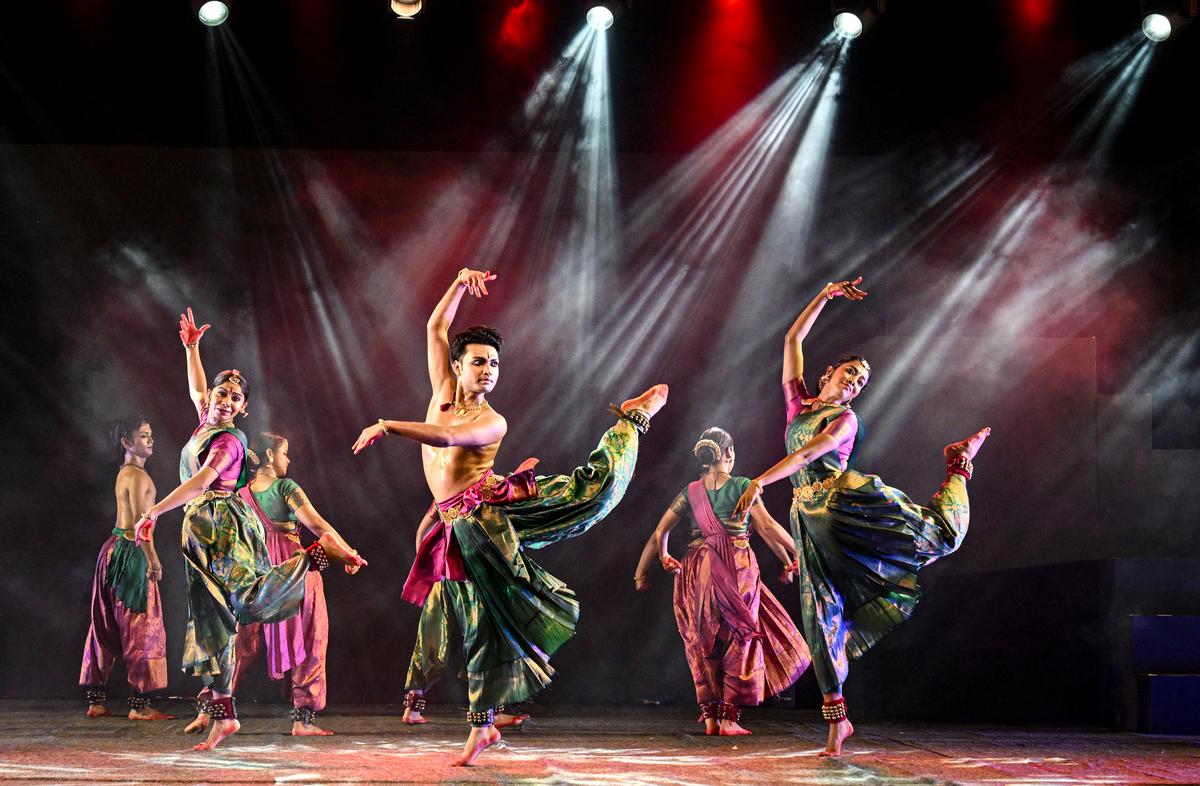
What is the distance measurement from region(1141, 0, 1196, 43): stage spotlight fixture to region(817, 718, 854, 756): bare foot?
5109 millimetres

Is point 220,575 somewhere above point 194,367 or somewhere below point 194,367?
below

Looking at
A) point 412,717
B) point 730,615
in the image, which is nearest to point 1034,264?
point 730,615

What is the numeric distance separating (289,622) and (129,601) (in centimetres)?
126

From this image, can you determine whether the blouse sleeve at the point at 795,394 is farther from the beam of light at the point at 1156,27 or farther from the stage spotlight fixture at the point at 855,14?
the beam of light at the point at 1156,27

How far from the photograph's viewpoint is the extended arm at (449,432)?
14.3 feet

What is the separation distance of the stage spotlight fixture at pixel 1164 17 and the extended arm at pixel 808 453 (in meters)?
4.08

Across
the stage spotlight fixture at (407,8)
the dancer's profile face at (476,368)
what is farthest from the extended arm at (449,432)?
the stage spotlight fixture at (407,8)

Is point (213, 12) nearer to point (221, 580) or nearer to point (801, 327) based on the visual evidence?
point (221, 580)

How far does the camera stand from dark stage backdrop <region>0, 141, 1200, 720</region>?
8352 millimetres

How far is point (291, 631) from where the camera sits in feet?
21.5

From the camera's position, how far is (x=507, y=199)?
8562 mm

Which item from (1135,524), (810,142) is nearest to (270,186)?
(810,142)

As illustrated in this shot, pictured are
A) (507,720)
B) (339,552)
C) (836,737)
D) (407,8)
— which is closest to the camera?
(339,552)

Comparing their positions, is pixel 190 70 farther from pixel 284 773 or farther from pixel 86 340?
pixel 284 773
